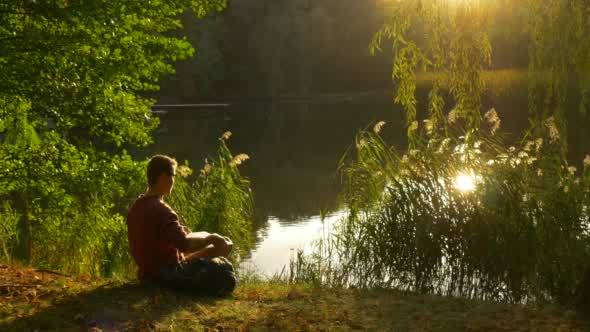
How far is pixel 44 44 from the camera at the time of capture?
7320 mm

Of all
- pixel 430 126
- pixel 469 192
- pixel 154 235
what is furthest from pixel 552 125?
pixel 154 235

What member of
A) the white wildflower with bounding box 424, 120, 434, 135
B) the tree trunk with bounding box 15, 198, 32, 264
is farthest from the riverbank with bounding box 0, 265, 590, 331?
the tree trunk with bounding box 15, 198, 32, 264

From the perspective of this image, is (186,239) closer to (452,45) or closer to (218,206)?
(452,45)

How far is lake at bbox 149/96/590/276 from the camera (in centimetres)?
1688

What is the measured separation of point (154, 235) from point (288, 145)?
30.5 metres

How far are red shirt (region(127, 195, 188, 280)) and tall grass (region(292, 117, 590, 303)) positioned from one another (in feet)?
10.2

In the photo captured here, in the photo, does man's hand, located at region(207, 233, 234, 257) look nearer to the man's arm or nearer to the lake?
the man's arm

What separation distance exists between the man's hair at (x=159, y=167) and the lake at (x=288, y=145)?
12.6 ft

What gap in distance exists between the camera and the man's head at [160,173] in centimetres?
562

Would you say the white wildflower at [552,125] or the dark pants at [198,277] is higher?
the white wildflower at [552,125]

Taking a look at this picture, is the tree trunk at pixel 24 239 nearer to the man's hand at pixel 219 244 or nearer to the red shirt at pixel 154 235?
the red shirt at pixel 154 235

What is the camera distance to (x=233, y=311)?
5680 millimetres

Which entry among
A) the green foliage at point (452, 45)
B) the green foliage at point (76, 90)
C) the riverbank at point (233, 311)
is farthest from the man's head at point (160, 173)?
the green foliage at point (452, 45)

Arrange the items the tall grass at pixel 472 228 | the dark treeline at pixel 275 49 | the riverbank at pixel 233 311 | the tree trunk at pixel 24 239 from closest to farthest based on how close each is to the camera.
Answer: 1. the riverbank at pixel 233 311
2. the tall grass at pixel 472 228
3. the tree trunk at pixel 24 239
4. the dark treeline at pixel 275 49
